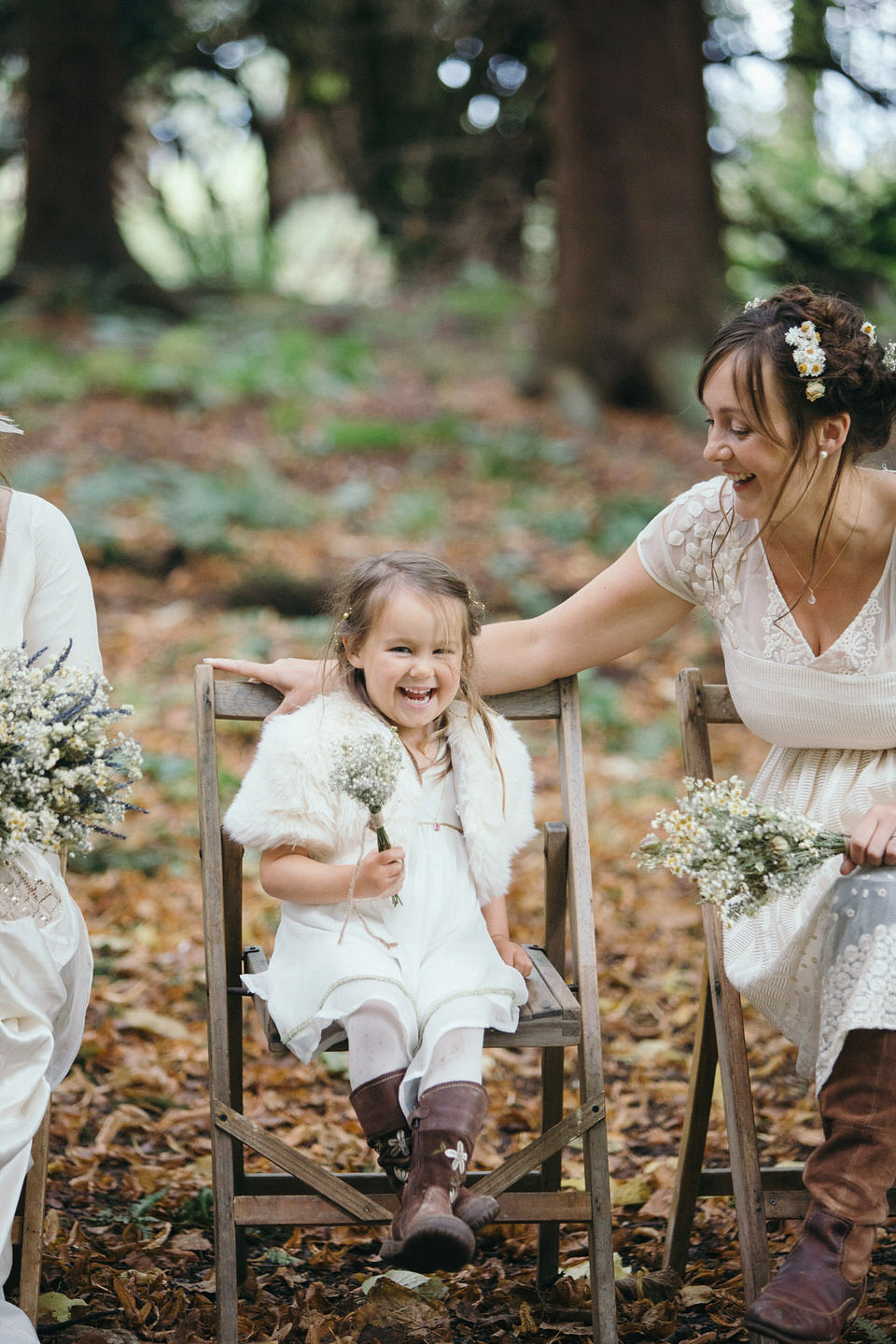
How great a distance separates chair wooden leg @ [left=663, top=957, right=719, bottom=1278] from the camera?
9.56ft

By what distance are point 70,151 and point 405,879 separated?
10.9m

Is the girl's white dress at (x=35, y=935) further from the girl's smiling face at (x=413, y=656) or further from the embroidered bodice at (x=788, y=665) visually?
the embroidered bodice at (x=788, y=665)

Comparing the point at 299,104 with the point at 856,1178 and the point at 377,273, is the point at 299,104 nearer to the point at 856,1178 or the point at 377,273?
the point at 377,273

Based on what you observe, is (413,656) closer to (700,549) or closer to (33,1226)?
(700,549)

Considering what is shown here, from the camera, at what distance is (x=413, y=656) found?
8.84 ft

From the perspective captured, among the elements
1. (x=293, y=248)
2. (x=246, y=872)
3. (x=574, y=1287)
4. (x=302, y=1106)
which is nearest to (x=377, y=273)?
(x=293, y=248)

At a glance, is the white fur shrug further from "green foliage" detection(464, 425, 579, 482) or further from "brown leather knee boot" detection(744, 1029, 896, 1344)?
"green foliage" detection(464, 425, 579, 482)

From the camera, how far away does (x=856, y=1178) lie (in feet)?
7.43

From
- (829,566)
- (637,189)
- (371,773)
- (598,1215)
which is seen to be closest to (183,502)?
(637,189)

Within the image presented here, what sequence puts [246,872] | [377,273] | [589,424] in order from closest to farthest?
[246,872] → [589,424] → [377,273]

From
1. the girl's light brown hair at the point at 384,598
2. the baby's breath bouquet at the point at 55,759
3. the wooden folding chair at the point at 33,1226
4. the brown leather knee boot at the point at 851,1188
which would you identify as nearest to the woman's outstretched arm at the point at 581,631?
the girl's light brown hair at the point at 384,598

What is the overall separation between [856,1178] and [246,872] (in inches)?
133

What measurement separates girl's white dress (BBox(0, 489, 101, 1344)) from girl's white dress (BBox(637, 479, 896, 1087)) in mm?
1261

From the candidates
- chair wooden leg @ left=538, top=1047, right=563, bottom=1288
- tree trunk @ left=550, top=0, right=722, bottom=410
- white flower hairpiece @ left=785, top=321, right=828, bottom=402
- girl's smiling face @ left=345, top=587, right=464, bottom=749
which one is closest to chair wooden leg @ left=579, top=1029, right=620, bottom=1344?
chair wooden leg @ left=538, top=1047, right=563, bottom=1288
